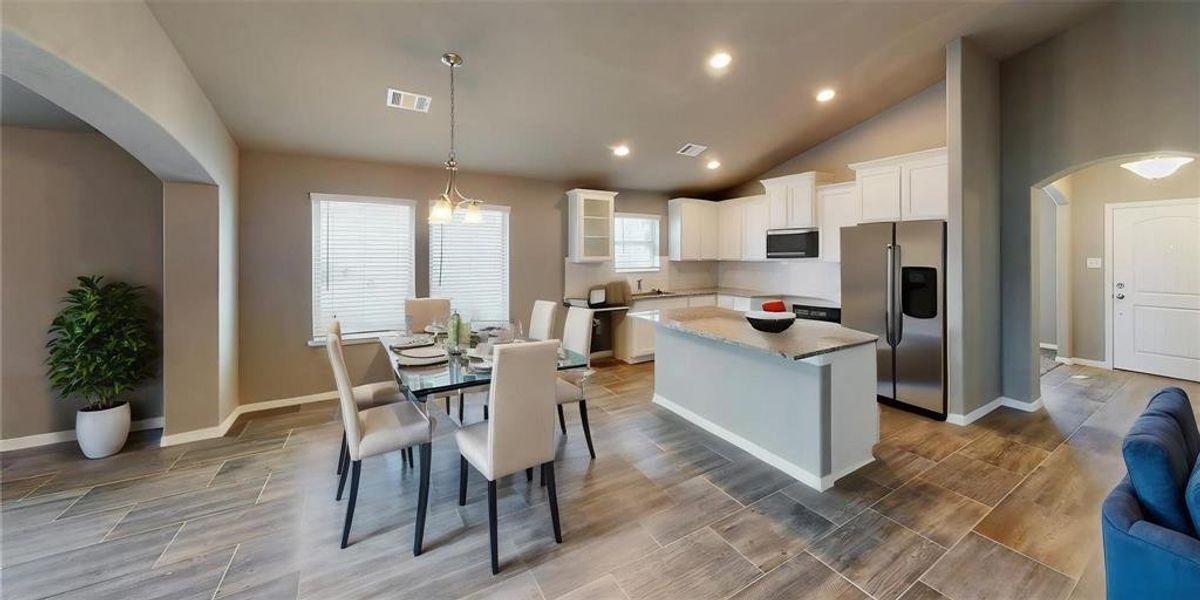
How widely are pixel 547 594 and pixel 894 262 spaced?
152 inches

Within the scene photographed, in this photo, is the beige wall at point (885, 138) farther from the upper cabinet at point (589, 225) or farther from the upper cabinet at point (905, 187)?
the upper cabinet at point (589, 225)

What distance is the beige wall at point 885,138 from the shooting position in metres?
4.45

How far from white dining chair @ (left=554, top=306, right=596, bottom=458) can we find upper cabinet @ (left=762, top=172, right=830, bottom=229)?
3252 millimetres

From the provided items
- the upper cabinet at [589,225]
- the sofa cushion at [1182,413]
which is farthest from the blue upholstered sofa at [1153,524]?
the upper cabinet at [589,225]

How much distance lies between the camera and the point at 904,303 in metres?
3.95

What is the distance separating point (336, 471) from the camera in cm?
296

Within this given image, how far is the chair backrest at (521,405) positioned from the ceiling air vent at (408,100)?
2.43 m

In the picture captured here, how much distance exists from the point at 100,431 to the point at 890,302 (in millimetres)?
6284

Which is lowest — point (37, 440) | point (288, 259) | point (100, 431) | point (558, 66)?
point (37, 440)

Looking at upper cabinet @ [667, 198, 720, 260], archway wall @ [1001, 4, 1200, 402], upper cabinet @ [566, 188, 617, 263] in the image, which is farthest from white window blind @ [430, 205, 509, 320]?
archway wall @ [1001, 4, 1200, 402]

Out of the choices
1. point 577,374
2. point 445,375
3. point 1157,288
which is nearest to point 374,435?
point 445,375

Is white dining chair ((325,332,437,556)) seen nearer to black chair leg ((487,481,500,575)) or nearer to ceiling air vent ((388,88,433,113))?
black chair leg ((487,481,500,575))

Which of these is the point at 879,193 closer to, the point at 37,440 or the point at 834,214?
the point at 834,214

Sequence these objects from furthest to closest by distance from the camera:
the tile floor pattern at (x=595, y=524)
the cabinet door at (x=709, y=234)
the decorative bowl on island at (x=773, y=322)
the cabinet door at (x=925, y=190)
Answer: the cabinet door at (x=709, y=234) < the cabinet door at (x=925, y=190) < the decorative bowl on island at (x=773, y=322) < the tile floor pattern at (x=595, y=524)
